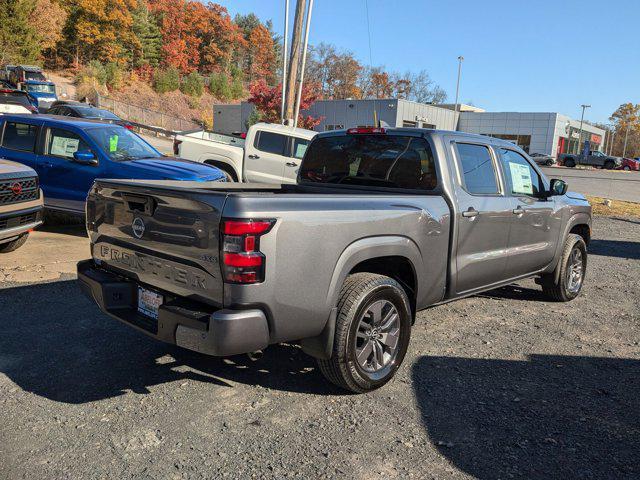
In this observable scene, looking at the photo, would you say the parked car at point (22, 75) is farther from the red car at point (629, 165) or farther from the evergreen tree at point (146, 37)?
the red car at point (629, 165)

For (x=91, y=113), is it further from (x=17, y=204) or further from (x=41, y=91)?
(x=17, y=204)

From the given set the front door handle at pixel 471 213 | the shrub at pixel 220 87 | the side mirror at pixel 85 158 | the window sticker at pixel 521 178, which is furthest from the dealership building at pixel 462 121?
the front door handle at pixel 471 213

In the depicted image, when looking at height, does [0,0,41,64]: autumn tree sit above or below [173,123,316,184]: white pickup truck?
above

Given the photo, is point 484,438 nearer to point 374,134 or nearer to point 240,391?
point 240,391

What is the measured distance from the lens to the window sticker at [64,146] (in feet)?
27.8

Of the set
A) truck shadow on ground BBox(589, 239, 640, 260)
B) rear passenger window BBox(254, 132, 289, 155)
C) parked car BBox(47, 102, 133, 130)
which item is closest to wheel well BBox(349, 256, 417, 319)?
truck shadow on ground BBox(589, 239, 640, 260)

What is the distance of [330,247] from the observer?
10.7ft

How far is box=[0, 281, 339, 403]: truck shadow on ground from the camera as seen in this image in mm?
3715

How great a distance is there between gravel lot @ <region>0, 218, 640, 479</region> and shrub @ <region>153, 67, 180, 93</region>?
62438mm

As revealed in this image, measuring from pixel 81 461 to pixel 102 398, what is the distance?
0.72m

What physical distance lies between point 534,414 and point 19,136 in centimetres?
866

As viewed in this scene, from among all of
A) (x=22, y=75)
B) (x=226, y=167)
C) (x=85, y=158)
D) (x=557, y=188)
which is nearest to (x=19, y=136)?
(x=85, y=158)

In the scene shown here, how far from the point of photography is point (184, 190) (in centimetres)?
308

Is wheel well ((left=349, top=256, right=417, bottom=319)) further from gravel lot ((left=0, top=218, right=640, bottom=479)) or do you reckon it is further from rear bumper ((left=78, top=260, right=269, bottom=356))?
rear bumper ((left=78, top=260, right=269, bottom=356))
